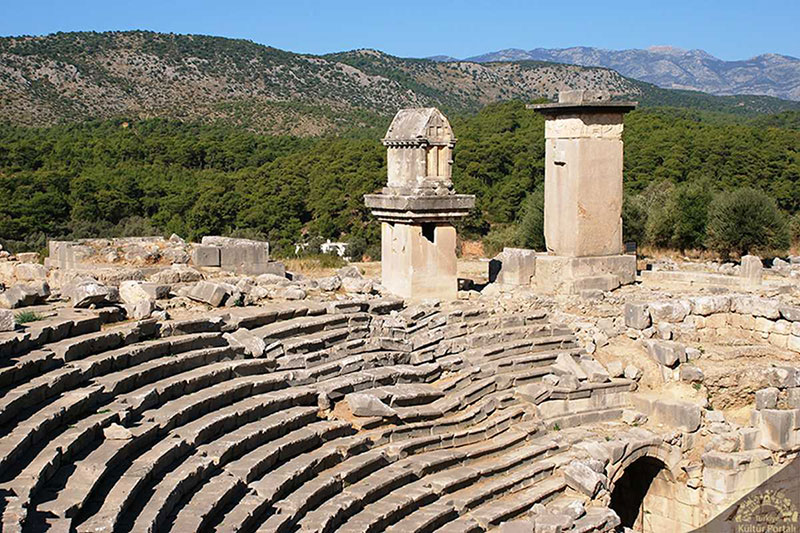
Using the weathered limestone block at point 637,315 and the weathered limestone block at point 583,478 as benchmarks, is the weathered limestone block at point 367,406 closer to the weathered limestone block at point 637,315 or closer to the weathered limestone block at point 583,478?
the weathered limestone block at point 583,478

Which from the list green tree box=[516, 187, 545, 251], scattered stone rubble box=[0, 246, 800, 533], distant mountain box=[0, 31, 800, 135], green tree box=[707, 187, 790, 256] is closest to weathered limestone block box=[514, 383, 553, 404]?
scattered stone rubble box=[0, 246, 800, 533]

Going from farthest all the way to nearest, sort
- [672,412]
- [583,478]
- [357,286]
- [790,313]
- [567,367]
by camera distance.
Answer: [357,286] < [790,313] < [567,367] < [672,412] < [583,478]

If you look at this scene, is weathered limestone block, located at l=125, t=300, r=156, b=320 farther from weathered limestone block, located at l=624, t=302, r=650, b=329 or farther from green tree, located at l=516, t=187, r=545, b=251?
green tree, located at l=516, t=187, r=545, b=251

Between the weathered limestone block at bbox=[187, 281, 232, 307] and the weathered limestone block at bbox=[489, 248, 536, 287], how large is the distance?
5.20 m

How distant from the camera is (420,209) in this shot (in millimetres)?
13375

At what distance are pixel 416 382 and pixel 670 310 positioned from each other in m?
4.39

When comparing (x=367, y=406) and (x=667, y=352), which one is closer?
(x=367, y=406)

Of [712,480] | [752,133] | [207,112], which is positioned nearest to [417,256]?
[712,480]

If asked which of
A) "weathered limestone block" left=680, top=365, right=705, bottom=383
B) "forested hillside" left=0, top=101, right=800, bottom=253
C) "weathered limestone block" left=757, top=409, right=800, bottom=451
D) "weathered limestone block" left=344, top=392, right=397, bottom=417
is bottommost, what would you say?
"weathered limestone block" left=757, top=409, right=800, bottom=451

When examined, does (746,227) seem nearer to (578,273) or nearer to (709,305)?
(578,273)

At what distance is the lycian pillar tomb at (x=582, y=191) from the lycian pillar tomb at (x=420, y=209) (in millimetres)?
1783

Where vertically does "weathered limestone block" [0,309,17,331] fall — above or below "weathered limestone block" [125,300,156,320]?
above

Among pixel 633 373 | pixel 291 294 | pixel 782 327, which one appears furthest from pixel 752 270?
pixel 291 294

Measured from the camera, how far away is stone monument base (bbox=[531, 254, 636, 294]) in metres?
14.5
